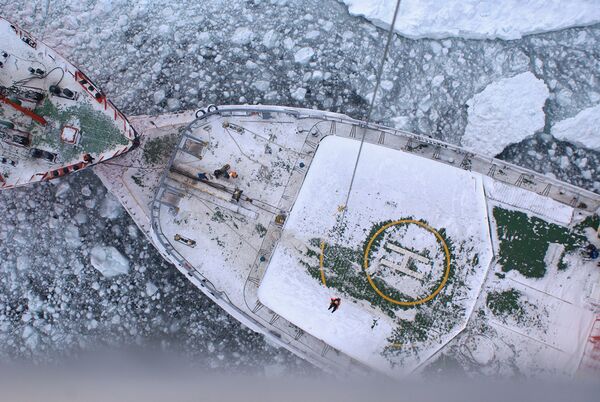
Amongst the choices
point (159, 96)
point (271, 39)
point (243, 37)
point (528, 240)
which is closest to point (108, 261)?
point (159, 96)

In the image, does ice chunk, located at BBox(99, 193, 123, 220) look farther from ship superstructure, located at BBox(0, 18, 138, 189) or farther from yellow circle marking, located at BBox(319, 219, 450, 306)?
yellow circle marking, located at BBox(319, 219, 450, 306)

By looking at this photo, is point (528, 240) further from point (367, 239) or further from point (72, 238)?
point (72, 238)

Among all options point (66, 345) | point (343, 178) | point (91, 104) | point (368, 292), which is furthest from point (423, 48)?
point (66, 345)

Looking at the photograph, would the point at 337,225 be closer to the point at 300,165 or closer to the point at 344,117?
the point at 300,165

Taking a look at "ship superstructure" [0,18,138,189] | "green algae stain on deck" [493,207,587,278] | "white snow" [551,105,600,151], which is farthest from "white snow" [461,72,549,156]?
"ship superstructure" [0,18,138,189]

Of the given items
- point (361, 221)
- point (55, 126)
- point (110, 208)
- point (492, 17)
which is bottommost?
point (110, 208)

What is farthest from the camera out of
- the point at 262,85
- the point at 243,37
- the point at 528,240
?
the point at 243,37

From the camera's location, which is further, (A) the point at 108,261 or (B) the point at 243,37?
(B) the point at 243,37

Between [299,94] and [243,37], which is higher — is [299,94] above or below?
below
